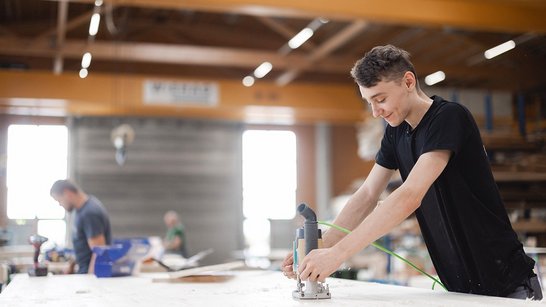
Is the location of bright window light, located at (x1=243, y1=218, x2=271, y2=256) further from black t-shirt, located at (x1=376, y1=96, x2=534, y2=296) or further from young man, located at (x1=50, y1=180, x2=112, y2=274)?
black t-shirt, located at (x1=376, y1=96, x2=534, y2=296)

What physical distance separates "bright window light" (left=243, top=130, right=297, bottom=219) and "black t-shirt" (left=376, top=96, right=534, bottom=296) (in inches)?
507

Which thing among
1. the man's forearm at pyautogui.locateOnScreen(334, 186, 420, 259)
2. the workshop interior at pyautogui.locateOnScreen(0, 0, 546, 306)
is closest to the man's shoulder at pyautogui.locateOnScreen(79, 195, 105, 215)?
the workshop interior at pyautogui.locateOnScreen(0, 0, 546, 306)

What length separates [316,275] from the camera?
6.42ft

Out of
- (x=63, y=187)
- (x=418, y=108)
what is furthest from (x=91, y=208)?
(x=418, y=108)

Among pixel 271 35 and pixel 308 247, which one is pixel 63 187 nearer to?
pixel 308 247

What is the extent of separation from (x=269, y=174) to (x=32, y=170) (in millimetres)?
5366

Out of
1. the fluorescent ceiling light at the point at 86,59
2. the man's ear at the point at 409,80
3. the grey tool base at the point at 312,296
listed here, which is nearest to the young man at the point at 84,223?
the grey tool base at the point at 312,296

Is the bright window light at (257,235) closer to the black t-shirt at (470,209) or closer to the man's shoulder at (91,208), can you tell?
the man's shoulder at (91,208)

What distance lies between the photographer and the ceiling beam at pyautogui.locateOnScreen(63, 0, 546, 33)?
277 inches

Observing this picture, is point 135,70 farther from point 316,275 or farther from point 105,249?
point 316,275

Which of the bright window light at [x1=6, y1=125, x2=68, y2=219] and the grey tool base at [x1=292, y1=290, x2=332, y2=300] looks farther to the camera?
the bright window light at [x1=6, y1=125, x2=68, y2=219]

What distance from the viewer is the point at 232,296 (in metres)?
2.22

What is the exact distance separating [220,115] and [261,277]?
8.50 metres

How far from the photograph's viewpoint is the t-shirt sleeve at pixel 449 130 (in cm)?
205
